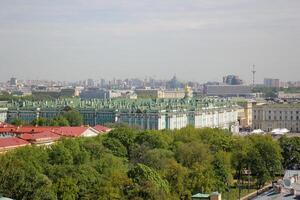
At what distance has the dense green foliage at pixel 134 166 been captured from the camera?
3462 centimetres

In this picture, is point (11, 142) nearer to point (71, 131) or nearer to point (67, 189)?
point (71, 131)

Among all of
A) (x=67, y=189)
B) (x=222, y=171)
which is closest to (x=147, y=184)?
(x=67, y=189)

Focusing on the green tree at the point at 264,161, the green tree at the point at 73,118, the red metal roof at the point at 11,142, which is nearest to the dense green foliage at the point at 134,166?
the green tree at the point at 264,161

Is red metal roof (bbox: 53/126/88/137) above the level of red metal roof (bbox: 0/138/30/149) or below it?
below

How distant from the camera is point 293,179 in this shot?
33844mm

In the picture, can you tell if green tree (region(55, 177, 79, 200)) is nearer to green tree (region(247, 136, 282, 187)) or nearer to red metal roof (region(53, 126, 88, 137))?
green tree (region(247, 136, 282, 187))

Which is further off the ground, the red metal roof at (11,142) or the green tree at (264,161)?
the red metal roof at (11,142)

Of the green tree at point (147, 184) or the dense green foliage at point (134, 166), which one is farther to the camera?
the dense green foliage at point (134, 166)

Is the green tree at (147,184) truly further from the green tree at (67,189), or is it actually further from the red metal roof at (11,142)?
the red metal roof at (11,142)

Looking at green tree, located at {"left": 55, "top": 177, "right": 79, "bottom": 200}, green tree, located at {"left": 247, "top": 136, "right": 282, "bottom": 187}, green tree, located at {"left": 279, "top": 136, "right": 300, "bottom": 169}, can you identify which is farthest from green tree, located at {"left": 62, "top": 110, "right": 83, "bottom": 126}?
green tree, located at {"left": 55, "top": 177, "right": 79, "bottom": 200}

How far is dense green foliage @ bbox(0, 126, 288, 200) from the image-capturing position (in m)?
34.6

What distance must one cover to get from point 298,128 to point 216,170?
71.8 metres

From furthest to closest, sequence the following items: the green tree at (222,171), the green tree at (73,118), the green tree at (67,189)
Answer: the green tree at (73,118) < the green tree at (222,171) < the green tree at (67,189)

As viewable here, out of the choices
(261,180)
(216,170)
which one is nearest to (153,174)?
(216,170)
